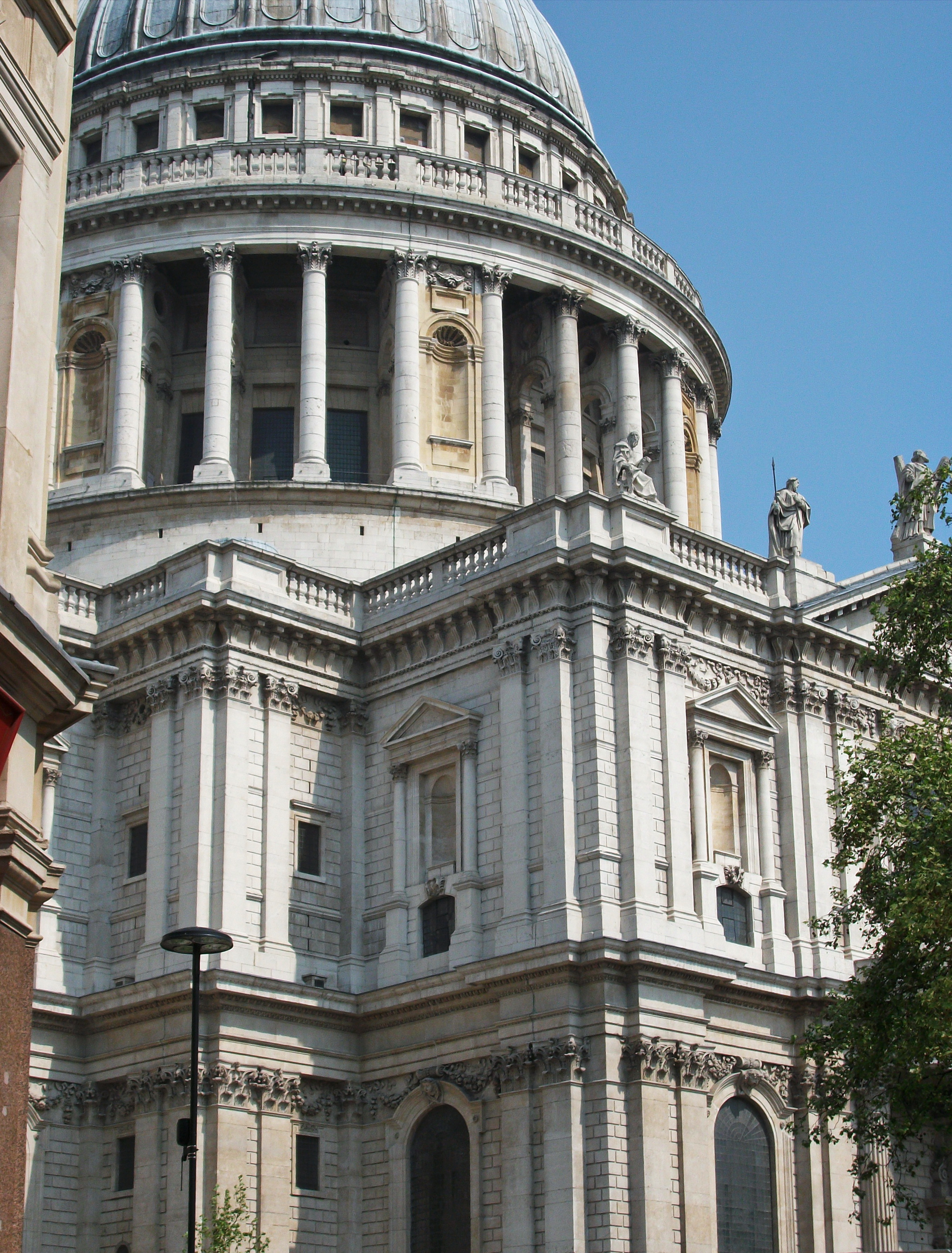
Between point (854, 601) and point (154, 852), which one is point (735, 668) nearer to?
point (854, 601)

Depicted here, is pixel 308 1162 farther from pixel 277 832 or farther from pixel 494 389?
pixel 494 389

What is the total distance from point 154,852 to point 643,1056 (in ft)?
35.7

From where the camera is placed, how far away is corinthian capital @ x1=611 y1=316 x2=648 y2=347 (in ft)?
185

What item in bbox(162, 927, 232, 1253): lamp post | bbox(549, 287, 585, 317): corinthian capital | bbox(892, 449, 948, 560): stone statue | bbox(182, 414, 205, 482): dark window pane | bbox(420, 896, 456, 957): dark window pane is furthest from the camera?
bbox(549, 287, 585, 317): corinthian capital

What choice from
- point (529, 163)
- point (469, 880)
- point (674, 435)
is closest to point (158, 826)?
point (469, 880)

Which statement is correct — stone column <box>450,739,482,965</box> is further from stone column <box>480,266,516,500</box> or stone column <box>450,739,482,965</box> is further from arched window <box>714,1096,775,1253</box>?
stone column <box>480,266,516,500</box>

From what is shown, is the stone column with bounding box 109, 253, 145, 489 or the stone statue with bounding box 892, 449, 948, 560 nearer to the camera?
the stone statue with bounding box 892, 449, 948, 560

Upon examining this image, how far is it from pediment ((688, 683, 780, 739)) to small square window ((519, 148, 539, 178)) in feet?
92.7

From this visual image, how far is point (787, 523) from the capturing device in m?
41.2

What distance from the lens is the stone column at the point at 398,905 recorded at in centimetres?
3672

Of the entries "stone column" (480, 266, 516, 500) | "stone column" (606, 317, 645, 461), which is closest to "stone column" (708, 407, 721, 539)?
"stone column" (606, 317, 645, 461)

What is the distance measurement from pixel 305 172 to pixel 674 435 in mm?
13590

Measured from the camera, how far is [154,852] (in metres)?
37.1

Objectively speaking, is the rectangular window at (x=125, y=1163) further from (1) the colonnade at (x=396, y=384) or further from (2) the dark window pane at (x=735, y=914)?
(1) the colonnade at (x=396, y=384)
